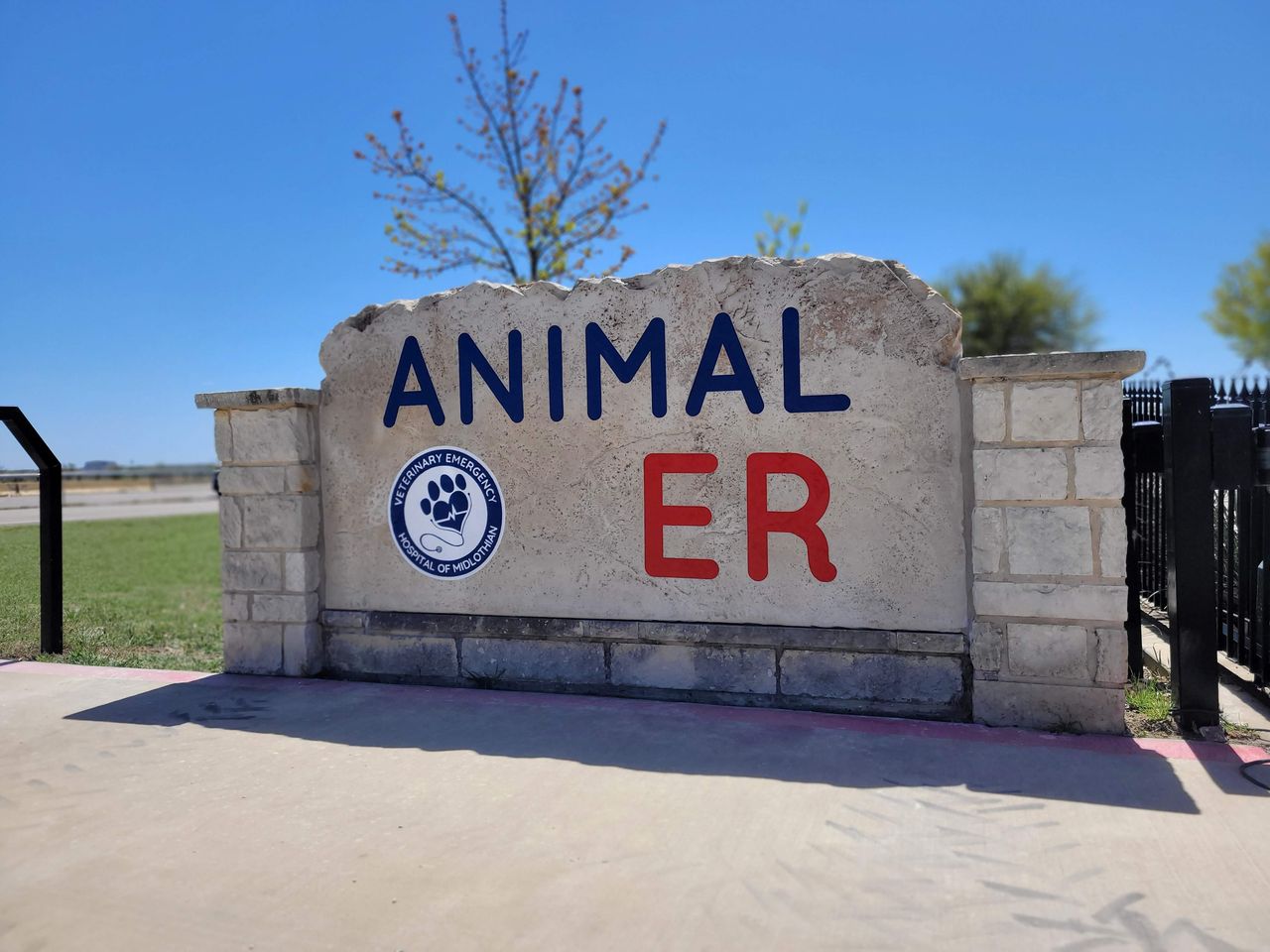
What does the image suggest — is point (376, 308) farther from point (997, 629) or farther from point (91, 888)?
point (997, 629)

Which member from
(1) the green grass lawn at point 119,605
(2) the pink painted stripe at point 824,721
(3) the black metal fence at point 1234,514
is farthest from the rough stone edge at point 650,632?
(1) the green grass lawn at point 119,605

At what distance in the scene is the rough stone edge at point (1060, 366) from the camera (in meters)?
4.55

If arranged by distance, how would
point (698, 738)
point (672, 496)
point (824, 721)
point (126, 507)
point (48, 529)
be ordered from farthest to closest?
point (126, 507)
point (48, 529)
point (672, 496)
point (824, 721)
point (698, 738)

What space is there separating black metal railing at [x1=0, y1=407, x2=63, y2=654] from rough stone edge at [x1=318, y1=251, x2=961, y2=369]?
291cm

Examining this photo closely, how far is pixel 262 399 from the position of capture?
6230 millimetres

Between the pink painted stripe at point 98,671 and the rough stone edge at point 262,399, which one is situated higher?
the rough stone edge at point 262,399

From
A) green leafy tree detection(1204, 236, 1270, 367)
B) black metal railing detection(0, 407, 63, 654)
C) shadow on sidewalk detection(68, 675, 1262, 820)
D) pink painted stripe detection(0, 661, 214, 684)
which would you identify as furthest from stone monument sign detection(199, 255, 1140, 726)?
green leafy tree detection(1204, 236, 1270, 367)

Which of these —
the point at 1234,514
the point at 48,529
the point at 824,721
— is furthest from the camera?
the point at 48,529

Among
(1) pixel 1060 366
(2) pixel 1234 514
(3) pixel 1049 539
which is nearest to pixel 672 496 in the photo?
(3) pixel 1049 539

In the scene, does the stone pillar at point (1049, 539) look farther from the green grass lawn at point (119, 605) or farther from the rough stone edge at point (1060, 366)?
the green grass lawn at point (119, 605)

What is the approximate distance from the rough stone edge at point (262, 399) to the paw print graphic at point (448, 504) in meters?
1.04

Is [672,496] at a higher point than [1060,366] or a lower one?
lower

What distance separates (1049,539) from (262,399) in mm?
4897

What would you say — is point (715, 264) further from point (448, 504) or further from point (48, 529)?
point (48, 529)
